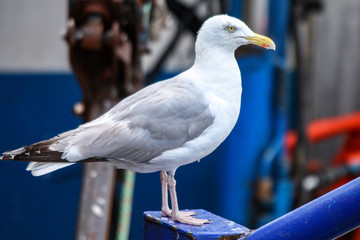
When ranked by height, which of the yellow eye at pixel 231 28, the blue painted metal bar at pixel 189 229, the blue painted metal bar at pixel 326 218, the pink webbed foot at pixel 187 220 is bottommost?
the blue painted metal bar at pixel 189 229

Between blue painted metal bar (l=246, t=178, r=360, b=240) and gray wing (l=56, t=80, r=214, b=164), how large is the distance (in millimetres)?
425

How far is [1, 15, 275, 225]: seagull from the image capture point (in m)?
1.60

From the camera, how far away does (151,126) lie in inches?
64.7

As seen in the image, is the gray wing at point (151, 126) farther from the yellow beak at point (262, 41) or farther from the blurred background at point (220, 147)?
the blurred background at point (220, 147)

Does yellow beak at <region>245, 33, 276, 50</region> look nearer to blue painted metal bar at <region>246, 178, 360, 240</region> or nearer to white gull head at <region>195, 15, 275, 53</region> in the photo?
white gull head at <region>195, 15, 275, 53</region>

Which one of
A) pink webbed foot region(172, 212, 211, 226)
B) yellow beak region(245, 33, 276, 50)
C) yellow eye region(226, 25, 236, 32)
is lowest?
pink webbed foot region(172, 212, 211, 226)

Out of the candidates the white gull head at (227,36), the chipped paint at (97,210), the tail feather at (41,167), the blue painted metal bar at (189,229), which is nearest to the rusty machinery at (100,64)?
the chipped paint at (97,210)

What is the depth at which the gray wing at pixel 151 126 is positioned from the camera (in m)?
1.62

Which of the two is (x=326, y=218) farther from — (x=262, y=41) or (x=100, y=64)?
(x=100, y=64)

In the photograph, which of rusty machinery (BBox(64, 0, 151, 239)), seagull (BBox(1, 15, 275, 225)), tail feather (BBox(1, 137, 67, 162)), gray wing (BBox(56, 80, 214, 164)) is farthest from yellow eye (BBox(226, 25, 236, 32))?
rusty machinery (BBox(64, 0, 151, 239))

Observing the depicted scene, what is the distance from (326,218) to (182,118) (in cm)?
55

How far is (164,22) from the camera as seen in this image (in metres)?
3.66

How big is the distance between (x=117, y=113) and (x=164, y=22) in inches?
81.4

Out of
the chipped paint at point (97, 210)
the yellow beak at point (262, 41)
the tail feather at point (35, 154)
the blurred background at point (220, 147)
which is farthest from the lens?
the blurred background at point (220, 147)
